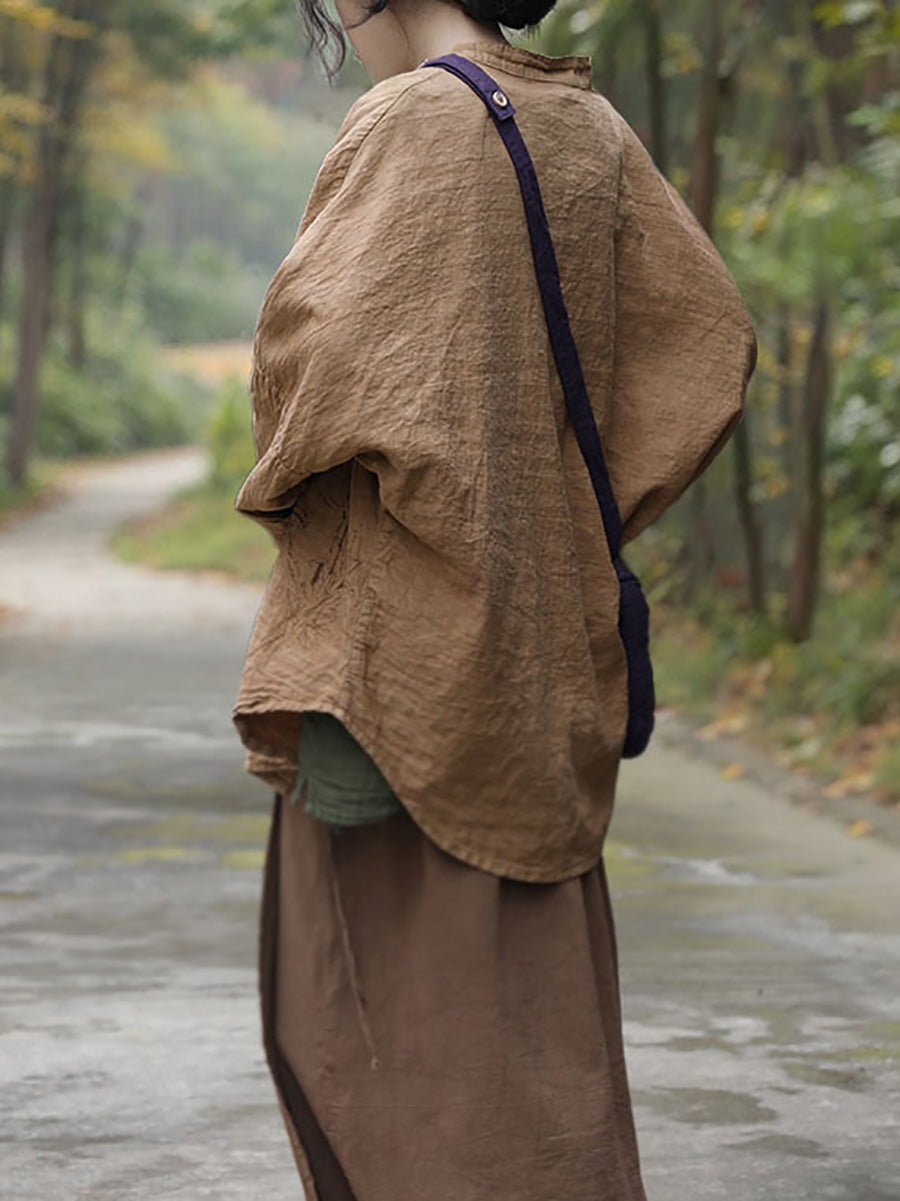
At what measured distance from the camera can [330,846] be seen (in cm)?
326

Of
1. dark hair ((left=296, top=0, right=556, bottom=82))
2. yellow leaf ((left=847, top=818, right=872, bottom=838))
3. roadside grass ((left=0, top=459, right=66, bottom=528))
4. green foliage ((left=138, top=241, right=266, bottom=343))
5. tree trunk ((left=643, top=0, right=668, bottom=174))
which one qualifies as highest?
green foliage ((left=138, top=241, right=266, bottom=343))

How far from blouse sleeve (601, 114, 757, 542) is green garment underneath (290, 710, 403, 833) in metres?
0.50

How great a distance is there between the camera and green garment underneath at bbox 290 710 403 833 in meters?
3.19

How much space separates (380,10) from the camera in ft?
10.7

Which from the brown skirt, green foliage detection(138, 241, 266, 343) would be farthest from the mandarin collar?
green foliage detection(138, 241, 266, 343)

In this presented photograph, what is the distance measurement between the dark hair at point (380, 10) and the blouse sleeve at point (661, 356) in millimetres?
202

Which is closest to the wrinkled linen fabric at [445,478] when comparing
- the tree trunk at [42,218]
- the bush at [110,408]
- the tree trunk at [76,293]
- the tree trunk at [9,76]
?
the tree trunk at [9,76]

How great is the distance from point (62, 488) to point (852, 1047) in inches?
1289

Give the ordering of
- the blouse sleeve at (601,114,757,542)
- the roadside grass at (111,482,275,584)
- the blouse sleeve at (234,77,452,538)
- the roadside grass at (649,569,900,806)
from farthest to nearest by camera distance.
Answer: the roadside grass at (111,482,275,584) < the roadside grass at (649,569,900,806) < the blouse sleeve at (601,114,757,542) < the blouse sleeve at (234,77,452,538)

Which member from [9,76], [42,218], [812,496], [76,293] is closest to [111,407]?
[76,293]

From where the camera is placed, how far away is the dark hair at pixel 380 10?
3266mm

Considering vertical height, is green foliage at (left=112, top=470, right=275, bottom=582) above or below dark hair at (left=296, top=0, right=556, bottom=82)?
below

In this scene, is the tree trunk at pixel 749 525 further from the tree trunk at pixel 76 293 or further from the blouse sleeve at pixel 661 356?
the tree trunk at pixel 76 293

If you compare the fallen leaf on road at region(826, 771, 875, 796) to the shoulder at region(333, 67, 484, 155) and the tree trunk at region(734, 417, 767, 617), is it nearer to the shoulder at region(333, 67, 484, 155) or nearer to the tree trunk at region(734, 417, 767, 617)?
the tree trunk at region(734, 417, 767, 617)
